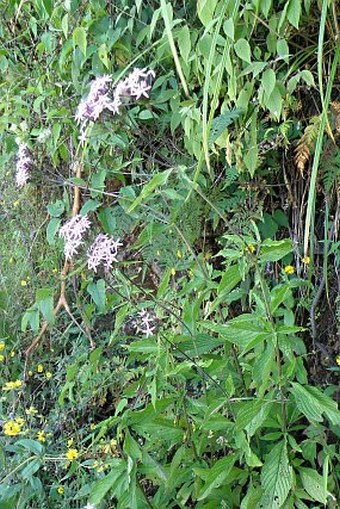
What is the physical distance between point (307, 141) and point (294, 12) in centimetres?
24

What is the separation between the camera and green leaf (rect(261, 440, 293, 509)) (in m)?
0.98

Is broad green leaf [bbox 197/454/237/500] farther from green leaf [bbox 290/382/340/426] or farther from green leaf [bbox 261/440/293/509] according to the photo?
green leaf [bbox 290/382/340/426]

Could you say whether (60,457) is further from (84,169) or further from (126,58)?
(126,58)

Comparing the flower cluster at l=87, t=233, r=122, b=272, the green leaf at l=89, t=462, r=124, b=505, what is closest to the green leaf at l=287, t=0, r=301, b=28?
the flower cluster at l=87, t=233, r=122, b=272

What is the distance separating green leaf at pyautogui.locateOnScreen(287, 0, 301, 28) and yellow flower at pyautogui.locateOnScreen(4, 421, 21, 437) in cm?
102

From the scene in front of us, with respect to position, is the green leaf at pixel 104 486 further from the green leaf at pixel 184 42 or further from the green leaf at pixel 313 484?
the green leaf at pixel 184 42

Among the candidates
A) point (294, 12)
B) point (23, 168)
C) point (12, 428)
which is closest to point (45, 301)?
point (23, 168)

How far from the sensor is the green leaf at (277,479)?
0.98 meters

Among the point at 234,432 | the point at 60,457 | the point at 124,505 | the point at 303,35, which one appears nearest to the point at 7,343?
the point at 60,457

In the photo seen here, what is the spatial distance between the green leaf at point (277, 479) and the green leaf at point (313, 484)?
50 millimetres

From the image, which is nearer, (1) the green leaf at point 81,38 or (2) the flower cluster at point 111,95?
(2) the flower cluster at point 111,95

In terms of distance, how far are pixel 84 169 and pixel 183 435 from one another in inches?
26.6

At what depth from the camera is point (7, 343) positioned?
180 cm

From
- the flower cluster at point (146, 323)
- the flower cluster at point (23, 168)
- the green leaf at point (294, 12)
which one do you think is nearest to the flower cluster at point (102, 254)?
the flower cluster at point (146, 323)
